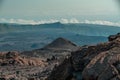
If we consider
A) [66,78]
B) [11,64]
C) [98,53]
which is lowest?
[11,64]

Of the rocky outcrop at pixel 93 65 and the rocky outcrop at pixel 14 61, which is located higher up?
the rocky outcrop at pixel 93 65

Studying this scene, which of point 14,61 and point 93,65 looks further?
point 14,61

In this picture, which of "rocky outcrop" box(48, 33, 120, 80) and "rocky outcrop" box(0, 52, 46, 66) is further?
"rocky outcrop" box(0, 52, 46, 66)

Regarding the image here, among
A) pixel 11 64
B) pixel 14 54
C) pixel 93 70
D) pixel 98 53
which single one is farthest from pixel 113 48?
pixel 14 54

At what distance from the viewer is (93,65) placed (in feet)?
64.8

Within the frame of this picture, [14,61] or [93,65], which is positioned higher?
[93,65]

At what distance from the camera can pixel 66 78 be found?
2172 cm

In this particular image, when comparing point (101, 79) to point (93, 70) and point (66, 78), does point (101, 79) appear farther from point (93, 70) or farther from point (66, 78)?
point (66, 78)

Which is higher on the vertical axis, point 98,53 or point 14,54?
point 98,53

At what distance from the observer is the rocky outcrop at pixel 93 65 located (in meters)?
19.0

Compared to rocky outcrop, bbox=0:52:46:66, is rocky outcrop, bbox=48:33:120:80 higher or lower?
higher

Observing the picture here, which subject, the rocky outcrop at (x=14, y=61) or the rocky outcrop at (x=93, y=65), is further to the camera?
the rocky outcrop at (x=14, y=61)

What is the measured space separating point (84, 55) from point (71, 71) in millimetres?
1285

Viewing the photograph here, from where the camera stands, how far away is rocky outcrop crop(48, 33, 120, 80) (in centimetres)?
1900
